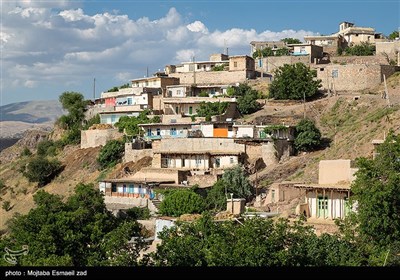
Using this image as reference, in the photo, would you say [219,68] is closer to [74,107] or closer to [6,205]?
[74,107]

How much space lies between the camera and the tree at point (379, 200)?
44.5 ft

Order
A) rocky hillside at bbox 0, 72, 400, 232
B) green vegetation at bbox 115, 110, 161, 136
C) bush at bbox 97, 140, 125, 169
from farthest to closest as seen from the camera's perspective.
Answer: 1. green vegetation at bbox 115, 110, 161, 136
2. bush at bbox 97, 140, 125, 169
3. rocky hillside at bbox 0, 72, 400, 232

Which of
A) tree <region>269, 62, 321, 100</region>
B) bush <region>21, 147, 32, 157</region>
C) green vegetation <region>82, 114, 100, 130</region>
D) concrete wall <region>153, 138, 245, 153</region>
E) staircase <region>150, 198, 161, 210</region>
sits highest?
tree <region>269, 62, 321, 100</region>

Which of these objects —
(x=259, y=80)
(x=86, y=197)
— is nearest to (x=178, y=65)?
(x=259, y=80)

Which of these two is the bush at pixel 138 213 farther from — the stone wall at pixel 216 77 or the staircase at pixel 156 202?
the stone wall at pixel 216 77

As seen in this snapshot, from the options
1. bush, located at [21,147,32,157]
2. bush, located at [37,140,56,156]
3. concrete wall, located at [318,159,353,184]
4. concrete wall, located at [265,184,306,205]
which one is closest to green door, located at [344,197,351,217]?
concrete wall, located at [318,159,353,184]

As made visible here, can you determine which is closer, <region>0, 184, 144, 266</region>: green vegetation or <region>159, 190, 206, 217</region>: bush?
<region>0, 184, 144, 266</region>: green vegetation

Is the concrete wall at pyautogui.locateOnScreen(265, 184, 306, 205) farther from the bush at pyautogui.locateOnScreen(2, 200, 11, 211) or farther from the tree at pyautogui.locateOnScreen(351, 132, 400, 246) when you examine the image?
the bush at pyautogui.locateOnScreen(2, 200, 11, 211)

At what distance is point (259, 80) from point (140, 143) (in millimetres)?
8568

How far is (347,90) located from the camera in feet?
103

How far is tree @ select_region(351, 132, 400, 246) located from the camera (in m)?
13.6

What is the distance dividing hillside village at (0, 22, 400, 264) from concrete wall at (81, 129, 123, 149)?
5 cm

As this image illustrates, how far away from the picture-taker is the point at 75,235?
1479 cm

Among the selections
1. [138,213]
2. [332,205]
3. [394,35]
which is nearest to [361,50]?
[394,35]
